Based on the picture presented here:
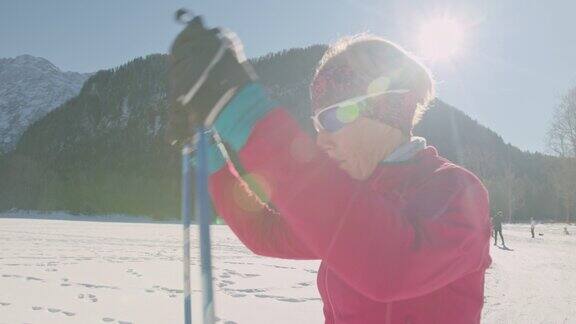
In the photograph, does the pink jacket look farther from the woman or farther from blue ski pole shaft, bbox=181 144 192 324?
blue ski pole shaft, bbox=181 144 192 324

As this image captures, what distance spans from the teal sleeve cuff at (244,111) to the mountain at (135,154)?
45420 mm

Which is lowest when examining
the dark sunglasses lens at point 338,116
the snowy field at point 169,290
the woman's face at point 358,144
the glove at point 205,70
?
the snowy field at point 169,290

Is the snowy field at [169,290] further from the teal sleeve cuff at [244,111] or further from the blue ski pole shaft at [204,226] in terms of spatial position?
the teal sleeve cuff at [244,111]

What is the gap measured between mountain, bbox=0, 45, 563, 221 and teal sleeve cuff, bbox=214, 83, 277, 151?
45.4m

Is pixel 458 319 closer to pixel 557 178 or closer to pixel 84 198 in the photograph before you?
pixel 557 178

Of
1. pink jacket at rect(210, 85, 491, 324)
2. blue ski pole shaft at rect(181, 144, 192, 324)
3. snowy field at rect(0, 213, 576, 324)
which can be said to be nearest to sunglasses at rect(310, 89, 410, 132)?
pink jacket at rect(210, 85, 491, 324)

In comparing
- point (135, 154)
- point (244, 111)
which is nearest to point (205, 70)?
point (244, 111)

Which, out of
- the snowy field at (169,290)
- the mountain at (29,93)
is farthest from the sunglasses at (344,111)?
the mountain at (29,93)

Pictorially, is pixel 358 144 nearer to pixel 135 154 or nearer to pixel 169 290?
pixel 169 290

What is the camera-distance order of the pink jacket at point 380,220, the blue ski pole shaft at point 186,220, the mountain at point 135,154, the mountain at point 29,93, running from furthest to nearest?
the mountain at point 29,93 < the mountain at point 135,154 < the blue ski pole shaft at point 186,220 < the pink jacket at point 380,220

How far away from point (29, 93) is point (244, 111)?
694 ft

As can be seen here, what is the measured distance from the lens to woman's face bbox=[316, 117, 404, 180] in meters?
0.76

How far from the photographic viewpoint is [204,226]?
0.78m

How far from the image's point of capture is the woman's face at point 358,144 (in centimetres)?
76
